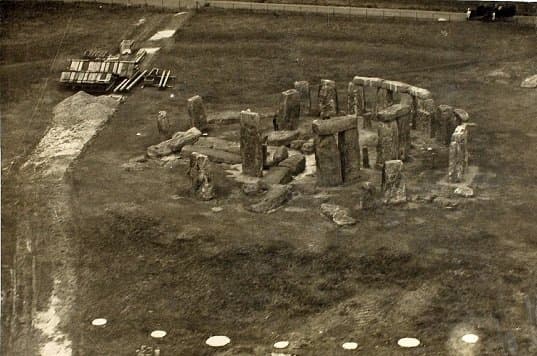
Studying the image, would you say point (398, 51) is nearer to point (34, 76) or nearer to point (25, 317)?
point (34, 76)

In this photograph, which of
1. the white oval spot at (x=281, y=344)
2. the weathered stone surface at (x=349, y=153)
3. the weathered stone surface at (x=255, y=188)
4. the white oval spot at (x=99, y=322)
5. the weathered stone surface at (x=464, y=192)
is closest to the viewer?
the white oval spot at (x=281, y=344)

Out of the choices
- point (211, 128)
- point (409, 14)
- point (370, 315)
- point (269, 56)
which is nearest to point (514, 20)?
point (409, 14)

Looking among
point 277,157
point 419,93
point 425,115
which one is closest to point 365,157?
point 277,157

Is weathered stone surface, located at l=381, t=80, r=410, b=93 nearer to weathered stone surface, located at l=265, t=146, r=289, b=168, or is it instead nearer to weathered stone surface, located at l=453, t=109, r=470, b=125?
weathered stone surface, located at l=453, t=109, r=470, b=125

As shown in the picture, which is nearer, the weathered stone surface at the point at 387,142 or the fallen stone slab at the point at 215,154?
the weathered stone surface at the point at 387,142

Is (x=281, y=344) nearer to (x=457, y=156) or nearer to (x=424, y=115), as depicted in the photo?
(x=457, y=156)

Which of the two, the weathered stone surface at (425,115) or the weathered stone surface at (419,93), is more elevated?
the weathered stone surface at (419,93)

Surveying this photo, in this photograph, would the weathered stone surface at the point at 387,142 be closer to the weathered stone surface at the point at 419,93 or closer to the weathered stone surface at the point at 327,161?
the weathered stone surface at the point at 327,161

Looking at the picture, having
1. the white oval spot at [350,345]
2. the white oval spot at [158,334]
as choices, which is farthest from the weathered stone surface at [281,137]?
the white oval spot at [350,345]
